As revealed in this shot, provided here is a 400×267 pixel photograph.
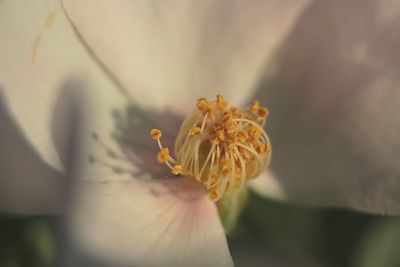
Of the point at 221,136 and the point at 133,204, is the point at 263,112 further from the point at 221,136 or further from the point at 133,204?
the point at 133,204

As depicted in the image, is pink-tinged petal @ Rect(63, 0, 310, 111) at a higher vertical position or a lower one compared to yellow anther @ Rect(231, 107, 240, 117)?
higher

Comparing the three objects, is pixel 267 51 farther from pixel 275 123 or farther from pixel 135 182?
pixel 135 182

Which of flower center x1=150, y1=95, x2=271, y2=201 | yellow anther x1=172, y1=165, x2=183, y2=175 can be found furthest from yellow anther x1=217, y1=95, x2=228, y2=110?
yellow anther x1=172, y1=165, x2=183, y2=175

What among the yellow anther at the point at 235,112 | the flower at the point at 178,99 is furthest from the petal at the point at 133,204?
Answer: the yellow anther at the point at 235,112

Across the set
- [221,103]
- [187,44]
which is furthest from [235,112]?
[187,44]

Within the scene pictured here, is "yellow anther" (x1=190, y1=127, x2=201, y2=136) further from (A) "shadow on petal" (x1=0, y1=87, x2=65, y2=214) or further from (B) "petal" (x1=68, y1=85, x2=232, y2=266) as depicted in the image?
(A) "shadow on petal" (x1=0, y1=87, x2=65, y2=214)

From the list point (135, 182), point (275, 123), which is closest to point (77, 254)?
point (135, 182)

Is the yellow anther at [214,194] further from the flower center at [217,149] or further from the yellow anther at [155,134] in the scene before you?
the yellow anther at [155,134]
